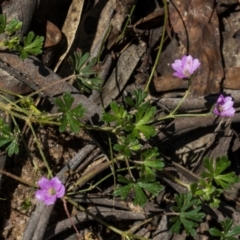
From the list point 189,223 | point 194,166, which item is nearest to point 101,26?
point 194,166

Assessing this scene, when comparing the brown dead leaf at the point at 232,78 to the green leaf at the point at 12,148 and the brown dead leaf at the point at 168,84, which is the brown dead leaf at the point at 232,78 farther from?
the green leaf at the point at 12,148

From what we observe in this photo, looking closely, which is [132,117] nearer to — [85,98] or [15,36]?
[85,98]

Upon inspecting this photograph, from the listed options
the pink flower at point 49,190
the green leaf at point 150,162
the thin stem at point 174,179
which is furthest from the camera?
the thin stem at point 174,179

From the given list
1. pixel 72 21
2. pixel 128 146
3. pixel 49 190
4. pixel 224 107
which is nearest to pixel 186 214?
pixel 128 146

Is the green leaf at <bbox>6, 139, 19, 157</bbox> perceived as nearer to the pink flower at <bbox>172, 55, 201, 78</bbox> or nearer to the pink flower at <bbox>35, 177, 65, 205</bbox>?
the pink flower at <bbox>35, 177, 65, 205</bbox>

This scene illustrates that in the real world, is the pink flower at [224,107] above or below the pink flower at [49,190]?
above

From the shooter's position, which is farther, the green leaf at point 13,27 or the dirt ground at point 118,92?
the dirt ground at point 118,92

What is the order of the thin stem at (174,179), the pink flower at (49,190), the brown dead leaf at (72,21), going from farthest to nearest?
1. the brown dead leaf at (72,21)
2. the thin stem at (174,179)
3. the pink flower at (49,190)

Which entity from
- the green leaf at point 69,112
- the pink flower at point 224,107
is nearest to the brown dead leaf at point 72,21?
the green leaf at point 69,112
